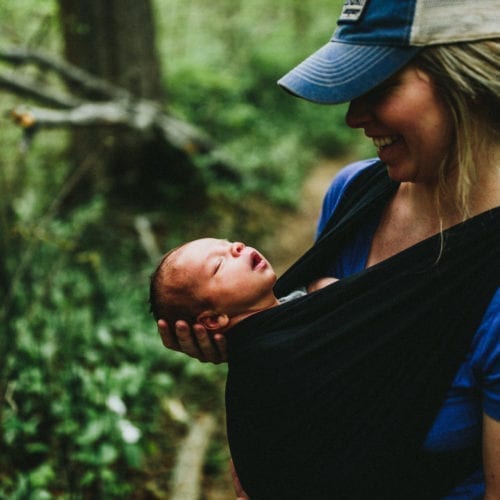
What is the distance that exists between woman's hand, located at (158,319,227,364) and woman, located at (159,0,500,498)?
2.16 feet

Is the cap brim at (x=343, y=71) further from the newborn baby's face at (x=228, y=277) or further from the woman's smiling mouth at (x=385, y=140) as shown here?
the newborn baby's face at (x=228, y=277)

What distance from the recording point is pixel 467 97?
1.31 m

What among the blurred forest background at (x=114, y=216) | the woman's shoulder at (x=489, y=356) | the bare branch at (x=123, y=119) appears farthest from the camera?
the bare branch at (x=123, y=119)

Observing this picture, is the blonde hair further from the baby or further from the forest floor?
the forest floor

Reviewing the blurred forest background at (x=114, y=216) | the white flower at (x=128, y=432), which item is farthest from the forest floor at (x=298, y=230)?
the white flower at (x=128, y=432)

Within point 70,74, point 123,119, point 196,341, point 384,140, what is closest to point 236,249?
point 196,341

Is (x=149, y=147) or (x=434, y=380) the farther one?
(x=149, y=147)

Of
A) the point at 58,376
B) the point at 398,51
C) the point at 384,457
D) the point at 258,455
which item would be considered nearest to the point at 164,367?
the point at 58,376

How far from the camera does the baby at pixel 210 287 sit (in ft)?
5.84

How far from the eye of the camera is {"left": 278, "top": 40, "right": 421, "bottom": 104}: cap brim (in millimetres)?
1301

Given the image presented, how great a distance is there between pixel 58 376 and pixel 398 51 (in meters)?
2.87

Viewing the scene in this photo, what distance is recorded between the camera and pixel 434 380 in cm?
134

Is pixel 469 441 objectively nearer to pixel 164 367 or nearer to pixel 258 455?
pixel 258 455

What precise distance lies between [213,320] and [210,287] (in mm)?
102
